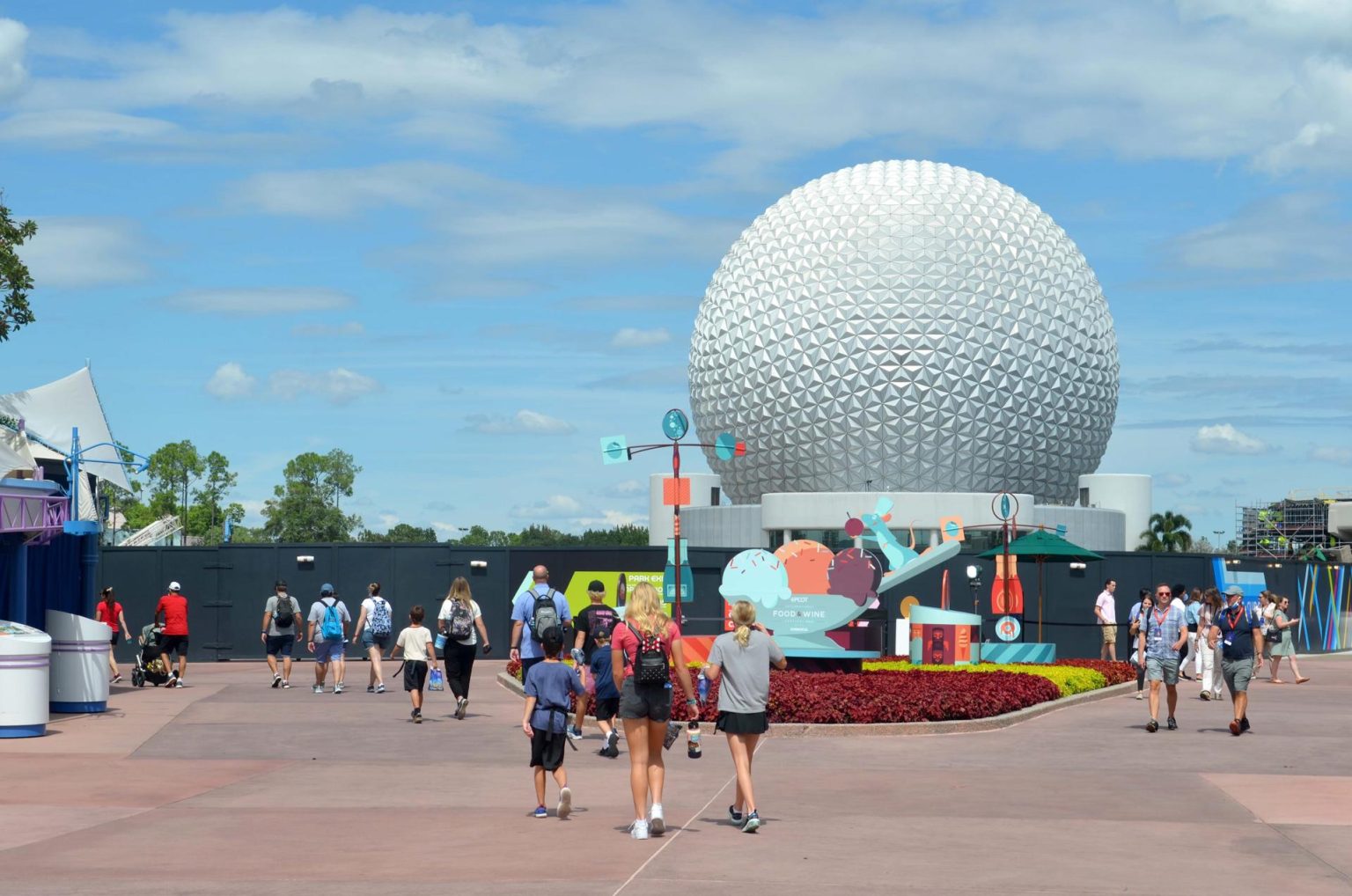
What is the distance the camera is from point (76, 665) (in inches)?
800

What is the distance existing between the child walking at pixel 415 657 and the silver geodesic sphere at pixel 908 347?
2778cm

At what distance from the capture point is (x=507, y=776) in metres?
14.4

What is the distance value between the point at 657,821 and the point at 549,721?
55.8 inches

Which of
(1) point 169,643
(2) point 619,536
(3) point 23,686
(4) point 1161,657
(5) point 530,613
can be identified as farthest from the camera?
(2) point 619,536

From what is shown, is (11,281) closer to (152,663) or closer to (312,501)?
(152,663)

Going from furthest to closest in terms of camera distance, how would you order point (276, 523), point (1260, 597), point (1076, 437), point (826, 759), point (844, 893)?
1. point (276, 523)
2. point (1076, 437)
3. point (1260, 597)
4. point (826, 759)
5. point (844, 893)

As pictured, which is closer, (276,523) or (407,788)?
(407,788)

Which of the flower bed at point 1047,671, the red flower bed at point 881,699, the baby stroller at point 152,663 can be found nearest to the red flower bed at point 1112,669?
the flower bed at point 1047,671

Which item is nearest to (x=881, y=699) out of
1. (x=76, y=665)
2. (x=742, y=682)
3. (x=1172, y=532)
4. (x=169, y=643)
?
(x=742, y=682)

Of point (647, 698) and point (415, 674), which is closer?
point (647, 698)

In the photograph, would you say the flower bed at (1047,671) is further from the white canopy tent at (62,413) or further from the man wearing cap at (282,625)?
the white canopy tent at (62,413)

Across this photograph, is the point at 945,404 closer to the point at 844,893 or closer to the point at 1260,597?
the point at 1260,597

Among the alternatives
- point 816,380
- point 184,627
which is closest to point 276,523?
point 816,380

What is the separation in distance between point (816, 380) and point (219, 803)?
36389 millimetres
